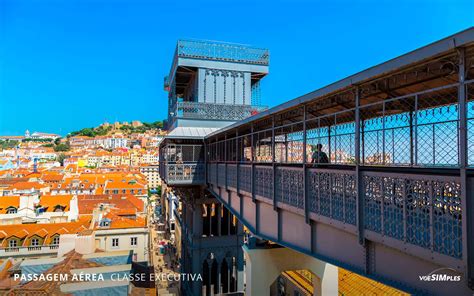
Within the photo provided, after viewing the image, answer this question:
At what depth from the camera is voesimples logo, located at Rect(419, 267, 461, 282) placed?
3297mm

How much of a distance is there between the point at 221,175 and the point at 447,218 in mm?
9427

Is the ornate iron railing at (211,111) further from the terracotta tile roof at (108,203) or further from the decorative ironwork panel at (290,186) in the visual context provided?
the terracotta tile roof at (108,203)

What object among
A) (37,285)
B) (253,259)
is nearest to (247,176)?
(253,259)

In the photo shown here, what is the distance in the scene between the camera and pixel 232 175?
10.6m

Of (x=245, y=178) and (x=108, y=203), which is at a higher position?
(x=245, y=178)

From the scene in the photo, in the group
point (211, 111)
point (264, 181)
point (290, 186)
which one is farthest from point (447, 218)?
point (211, 111)

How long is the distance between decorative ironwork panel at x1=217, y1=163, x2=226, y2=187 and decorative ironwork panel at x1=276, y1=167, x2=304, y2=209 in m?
4.84

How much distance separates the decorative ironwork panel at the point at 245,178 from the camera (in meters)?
8.90

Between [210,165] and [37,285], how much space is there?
891 cm

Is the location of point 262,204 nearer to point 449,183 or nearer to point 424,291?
point 424,291

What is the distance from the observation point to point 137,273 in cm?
1855

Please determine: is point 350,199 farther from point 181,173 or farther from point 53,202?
point 53,202

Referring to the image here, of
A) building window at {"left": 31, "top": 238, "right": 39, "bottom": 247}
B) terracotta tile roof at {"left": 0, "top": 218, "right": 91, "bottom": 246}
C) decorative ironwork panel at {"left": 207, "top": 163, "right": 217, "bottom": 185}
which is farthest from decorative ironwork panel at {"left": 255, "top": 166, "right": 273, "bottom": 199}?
building window at {"left": 31, "top": 238, "right": 39, "bottom": 247}

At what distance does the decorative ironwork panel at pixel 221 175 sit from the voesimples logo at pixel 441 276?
8.52 metres
